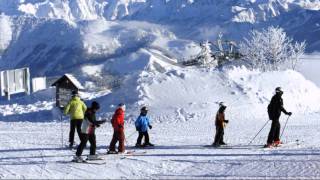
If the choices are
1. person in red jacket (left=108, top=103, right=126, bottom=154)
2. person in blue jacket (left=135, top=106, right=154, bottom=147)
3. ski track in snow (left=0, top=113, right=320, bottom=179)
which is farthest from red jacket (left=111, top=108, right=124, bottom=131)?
person in blue jacket (left=135, top=106, right=154, bottom=147)

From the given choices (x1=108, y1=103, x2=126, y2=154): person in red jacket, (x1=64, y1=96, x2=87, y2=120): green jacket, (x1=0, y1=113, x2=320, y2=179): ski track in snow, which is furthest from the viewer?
(x1=64, y1=96, x2=87, y2=120): green jacket

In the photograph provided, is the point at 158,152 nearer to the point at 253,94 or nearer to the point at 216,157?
the point at 216,157

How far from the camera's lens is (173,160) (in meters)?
15.9

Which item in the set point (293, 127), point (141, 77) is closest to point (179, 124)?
point (293, 127)

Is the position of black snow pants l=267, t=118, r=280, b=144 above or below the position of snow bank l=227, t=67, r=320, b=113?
below

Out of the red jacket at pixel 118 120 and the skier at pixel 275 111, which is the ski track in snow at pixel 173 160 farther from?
the red jacket at pixel 118 120

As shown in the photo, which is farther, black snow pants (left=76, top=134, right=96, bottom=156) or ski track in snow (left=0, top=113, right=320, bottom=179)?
black snow pants (left=76, top=134, right=96, bottom=156)

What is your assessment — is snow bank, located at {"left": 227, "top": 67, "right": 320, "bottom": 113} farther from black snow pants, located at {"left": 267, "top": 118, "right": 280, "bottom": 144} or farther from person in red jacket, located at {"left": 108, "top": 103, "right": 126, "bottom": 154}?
person in red jacket, located at {"left": 108, "top": 103, "right": 126, "bottom": 154}

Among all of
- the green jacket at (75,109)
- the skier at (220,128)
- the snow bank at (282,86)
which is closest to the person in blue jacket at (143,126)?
the skier at (220,128)

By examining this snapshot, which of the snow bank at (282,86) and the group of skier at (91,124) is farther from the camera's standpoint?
the snow bank at (282,86)

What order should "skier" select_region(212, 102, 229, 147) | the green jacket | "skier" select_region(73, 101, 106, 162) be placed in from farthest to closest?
"skier" select_region(212, 102, 229, 147)
the green jacket
"skier" select_region(73, 101, 106, 162)

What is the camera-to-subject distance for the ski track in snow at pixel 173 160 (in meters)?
14.3

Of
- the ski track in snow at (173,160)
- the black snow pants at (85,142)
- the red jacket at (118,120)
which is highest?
the red jacket at (118,120)

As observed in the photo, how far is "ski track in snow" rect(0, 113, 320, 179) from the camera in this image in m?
14.3
